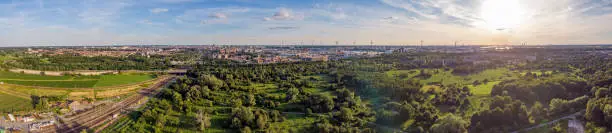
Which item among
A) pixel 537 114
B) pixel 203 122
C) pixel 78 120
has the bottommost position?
pixel 78 120

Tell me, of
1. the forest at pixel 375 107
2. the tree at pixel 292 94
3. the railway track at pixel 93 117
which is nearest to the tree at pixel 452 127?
the forest at pixel 375 107

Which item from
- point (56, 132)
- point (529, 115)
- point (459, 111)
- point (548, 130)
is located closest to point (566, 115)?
point (529, 115)

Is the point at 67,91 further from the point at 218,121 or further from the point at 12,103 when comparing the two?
the point at 218,121

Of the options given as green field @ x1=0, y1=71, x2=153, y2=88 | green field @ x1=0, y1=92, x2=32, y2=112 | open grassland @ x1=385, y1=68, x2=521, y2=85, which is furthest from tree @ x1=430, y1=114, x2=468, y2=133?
green field @ x1=0, y1=71, x2=153, y2=88

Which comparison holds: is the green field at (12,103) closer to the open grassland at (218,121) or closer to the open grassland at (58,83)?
the open grassland at (58,83)

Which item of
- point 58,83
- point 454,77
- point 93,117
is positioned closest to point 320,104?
point 93,117

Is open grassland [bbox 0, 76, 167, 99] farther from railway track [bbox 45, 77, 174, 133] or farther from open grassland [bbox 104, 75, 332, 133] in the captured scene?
open grassland [bbox 104, 75, 332, 133]

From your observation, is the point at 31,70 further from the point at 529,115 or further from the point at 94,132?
the point at 529,115
